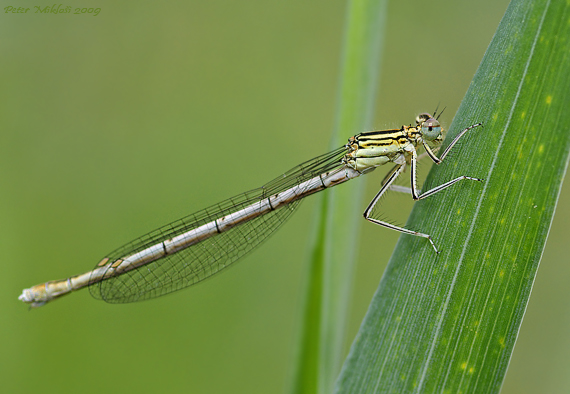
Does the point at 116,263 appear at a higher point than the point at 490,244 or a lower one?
lower

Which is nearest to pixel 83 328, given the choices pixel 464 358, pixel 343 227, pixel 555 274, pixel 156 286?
pixel 156 286

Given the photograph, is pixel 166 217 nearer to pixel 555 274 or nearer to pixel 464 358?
pixel 464 358

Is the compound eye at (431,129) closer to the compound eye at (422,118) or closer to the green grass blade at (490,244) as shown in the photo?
the compound eye at (422,118)

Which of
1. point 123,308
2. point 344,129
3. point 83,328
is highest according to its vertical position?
point 344,129

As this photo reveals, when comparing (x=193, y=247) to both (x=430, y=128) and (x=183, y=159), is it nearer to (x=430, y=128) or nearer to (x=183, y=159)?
(x=183, y=159)

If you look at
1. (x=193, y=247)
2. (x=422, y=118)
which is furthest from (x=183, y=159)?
(x=422, y=118)

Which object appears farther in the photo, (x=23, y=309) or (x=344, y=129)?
(x=23, y=309)
